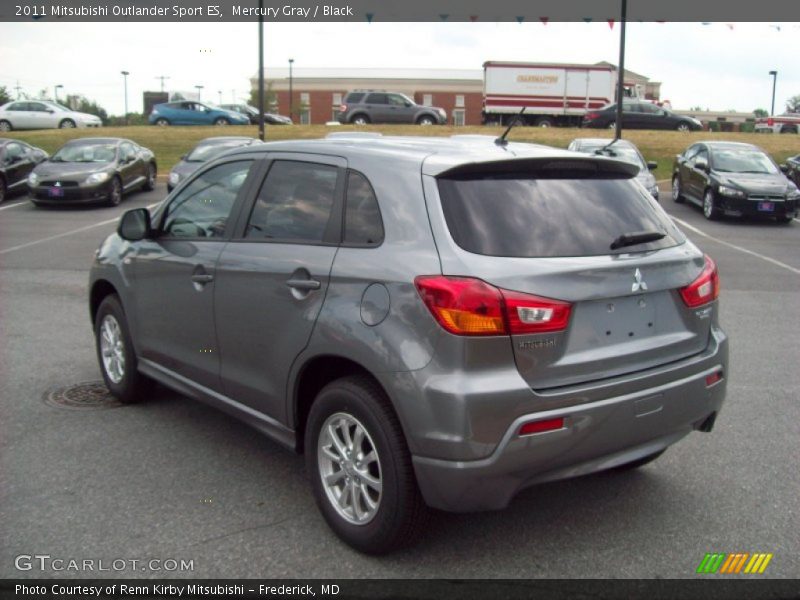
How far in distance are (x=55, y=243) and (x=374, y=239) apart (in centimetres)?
1198

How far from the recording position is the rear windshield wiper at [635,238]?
374 centimetres

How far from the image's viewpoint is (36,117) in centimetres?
3881

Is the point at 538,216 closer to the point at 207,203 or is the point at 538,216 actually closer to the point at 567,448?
the point at 567,448

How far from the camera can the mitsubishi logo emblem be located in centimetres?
363

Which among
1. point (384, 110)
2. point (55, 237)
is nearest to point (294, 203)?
point (55, 237)

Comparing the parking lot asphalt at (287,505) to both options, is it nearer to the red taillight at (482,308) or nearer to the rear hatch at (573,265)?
the rear hatch at (573,265)

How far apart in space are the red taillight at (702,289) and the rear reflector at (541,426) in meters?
0.99

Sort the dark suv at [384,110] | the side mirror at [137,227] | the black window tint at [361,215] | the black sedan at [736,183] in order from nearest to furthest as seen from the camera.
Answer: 1. the black window tint at [361,215]
2. the side mirror at [137,227]
3. the black sedan at [736,183]
4. the dark suv at [384,110]

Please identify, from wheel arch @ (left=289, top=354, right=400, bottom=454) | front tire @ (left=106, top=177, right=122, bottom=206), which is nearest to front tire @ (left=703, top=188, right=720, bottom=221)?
front tire @ (left=106, top=177, right=122, bottom=206)

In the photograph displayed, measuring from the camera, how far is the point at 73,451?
487 centimetres

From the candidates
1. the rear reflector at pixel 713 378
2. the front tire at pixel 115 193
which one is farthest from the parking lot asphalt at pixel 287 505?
the front tire at pixel 115 193

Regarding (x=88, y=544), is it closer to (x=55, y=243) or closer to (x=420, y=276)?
(x=420, y=276)

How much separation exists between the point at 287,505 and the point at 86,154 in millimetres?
17784

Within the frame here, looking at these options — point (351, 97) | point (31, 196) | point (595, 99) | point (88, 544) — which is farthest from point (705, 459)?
point (595, 99)
